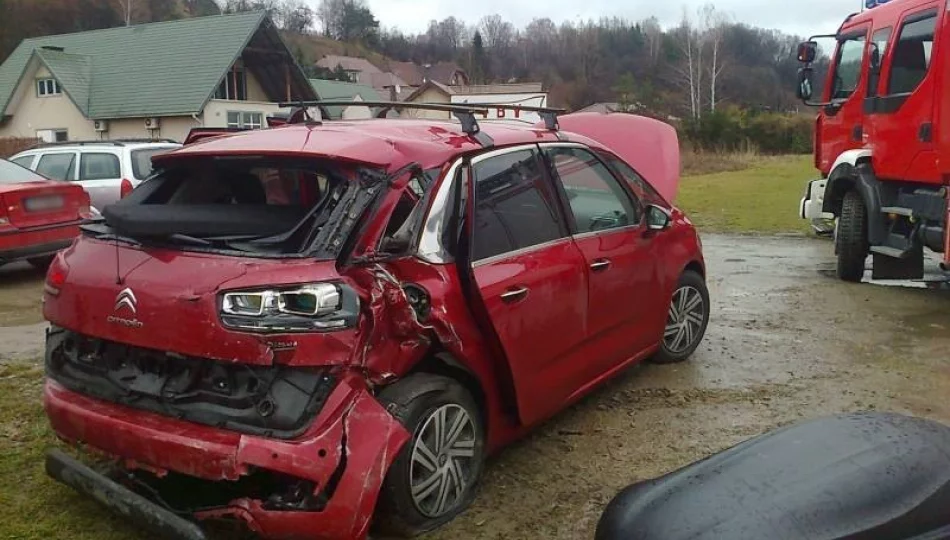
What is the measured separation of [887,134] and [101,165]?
9652 mm

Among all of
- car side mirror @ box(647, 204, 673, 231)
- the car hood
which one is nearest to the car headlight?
car side mirror @ box(647, 204, 673, 231)

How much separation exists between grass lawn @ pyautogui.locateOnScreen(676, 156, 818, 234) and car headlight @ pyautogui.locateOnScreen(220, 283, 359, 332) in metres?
11.8

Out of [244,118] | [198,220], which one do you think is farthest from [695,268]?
[244,118]

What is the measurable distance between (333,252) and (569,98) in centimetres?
7066

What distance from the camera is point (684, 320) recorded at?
5715 mm

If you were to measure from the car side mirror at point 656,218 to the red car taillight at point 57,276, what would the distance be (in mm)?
3161

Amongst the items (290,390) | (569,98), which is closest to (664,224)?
(290,390)

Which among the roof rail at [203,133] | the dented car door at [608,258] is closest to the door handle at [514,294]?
the dented car door at [608,258]

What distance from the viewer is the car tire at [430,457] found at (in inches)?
127

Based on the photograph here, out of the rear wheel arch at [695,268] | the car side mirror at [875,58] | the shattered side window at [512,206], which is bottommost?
the rear wheel arch at [695,268]

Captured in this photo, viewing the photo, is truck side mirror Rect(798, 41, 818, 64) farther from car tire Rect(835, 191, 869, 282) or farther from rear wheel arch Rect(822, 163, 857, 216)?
car tire Rect(835, 191, 869, 282)

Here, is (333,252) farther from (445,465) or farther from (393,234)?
(445,465)

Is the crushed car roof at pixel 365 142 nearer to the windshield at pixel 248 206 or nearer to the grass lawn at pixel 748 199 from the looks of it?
the windshield at pixel 248 206

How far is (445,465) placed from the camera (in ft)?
11.4
